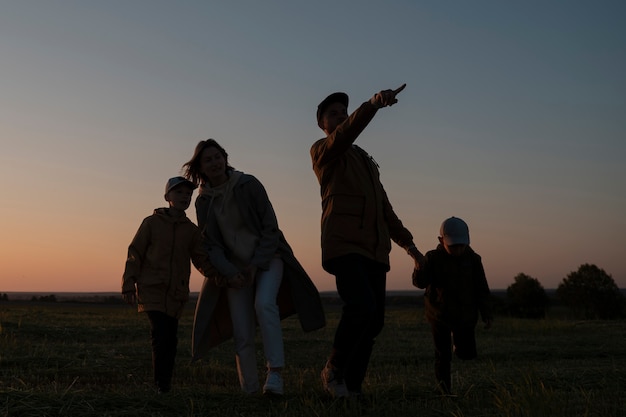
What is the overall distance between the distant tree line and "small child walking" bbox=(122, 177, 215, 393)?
1085 inches

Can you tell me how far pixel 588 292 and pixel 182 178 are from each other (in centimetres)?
2959

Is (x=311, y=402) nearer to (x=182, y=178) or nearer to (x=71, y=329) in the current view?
(x=182, y=178)

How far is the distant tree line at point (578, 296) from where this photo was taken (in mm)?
31141

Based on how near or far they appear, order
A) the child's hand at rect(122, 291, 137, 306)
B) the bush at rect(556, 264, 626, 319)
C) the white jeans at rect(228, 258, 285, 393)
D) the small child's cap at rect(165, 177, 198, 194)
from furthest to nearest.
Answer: the bush at rect(556, 264, 626, 319)
the small child's cap at rect(165, 177, 198, 194)
the child's hand at rect(122, 291, 137, 306)
the white jeans at rect(228, 258, 285, 393)

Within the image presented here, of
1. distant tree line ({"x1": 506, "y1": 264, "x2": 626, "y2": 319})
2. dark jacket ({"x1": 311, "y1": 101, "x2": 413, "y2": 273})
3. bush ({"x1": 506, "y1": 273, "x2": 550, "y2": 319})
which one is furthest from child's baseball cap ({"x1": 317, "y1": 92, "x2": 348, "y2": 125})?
bush ({"x1": 506, "y1": 273, "x2": 550, "y2": 319})

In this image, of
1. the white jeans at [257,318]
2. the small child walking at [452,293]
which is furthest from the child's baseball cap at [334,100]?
the small child walking at [452,293]

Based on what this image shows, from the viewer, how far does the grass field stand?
423 cm

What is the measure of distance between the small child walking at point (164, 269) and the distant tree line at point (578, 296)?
2756 cm

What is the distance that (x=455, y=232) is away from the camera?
5.70 meters

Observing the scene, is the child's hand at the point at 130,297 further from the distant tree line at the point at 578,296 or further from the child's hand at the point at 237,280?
the distant tree line at the point at 578,296

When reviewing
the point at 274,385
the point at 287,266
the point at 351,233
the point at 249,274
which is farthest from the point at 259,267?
the point at 274,385

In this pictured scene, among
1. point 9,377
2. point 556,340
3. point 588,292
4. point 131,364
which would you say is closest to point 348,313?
point 9,377

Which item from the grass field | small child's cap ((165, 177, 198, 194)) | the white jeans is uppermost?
small child's cap ((165, 177, 198, 194))

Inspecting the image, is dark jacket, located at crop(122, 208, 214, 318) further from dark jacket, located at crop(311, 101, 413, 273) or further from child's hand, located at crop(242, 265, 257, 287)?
dark jacket, located at crop(311, 101, 413, 273)
